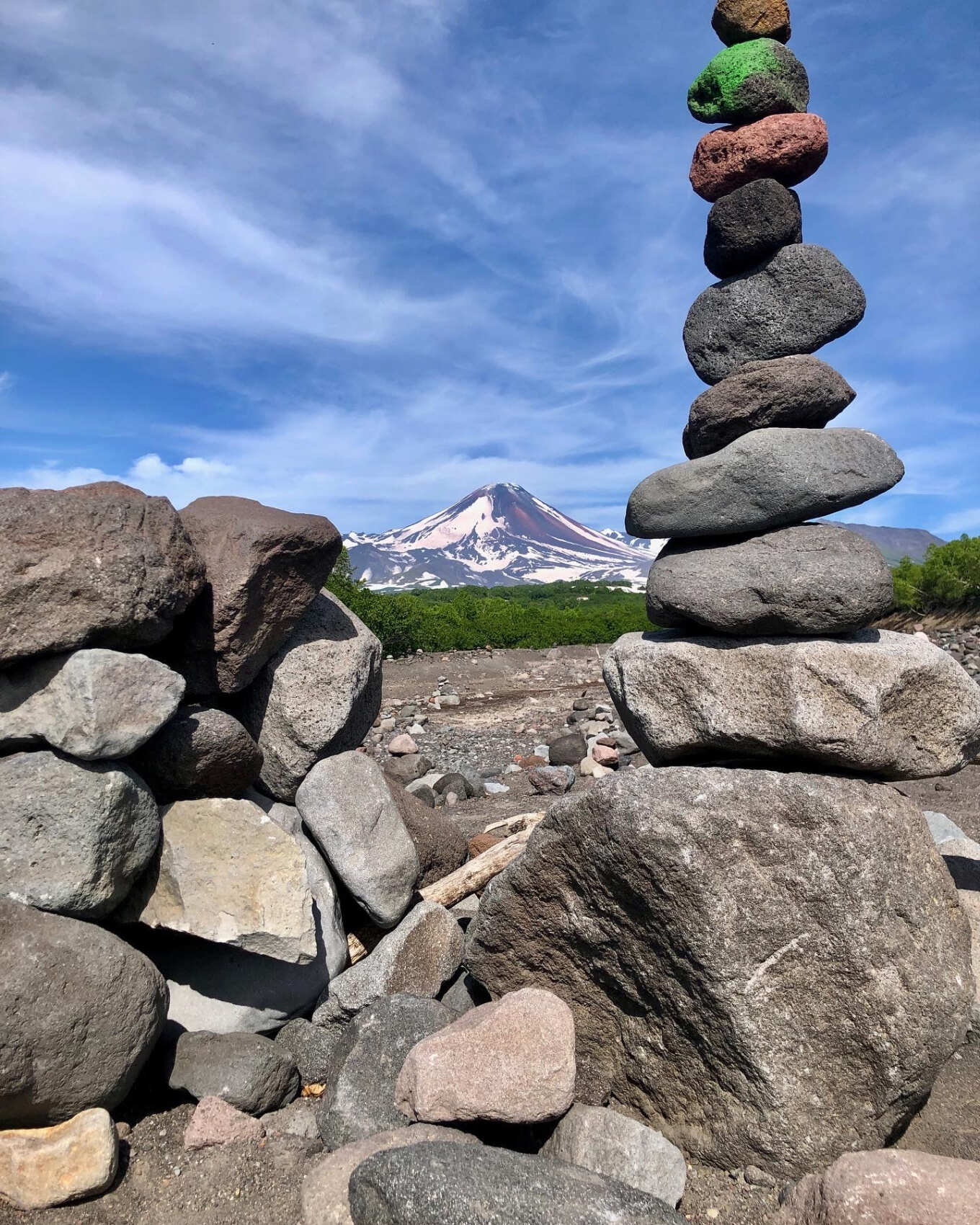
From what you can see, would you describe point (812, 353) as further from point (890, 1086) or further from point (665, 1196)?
point (665, 1196)

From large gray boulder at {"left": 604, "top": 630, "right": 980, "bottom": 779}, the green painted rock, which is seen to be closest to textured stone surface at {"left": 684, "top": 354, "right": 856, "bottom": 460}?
large gray boulder at {"left": 604, "top": 630, "right": 980, "bottom": 779}

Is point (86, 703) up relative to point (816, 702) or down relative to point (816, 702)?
up

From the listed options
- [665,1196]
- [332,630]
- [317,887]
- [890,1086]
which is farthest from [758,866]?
[332,630]

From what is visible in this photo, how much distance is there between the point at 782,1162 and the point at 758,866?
4.35 ft

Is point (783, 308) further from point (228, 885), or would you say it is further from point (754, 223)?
point (228, 885)

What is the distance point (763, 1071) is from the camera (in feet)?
12.9

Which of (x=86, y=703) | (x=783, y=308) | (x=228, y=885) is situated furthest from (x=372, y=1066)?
(x=783, y=308)

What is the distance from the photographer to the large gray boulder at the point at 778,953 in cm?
399

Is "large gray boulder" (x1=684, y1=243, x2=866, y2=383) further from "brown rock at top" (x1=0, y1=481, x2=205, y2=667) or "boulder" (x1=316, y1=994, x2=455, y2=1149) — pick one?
"boulder" (x1=316, y1=994, x2=455, y2=1149)

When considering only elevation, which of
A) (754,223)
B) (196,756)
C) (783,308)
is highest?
(754,223)

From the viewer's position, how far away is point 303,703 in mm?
5453

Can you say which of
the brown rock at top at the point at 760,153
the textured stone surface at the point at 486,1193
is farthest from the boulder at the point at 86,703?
the brown rock at top at the point at 760,153

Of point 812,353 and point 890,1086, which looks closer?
point 890,1086

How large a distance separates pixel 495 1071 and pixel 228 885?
67.7 inches
